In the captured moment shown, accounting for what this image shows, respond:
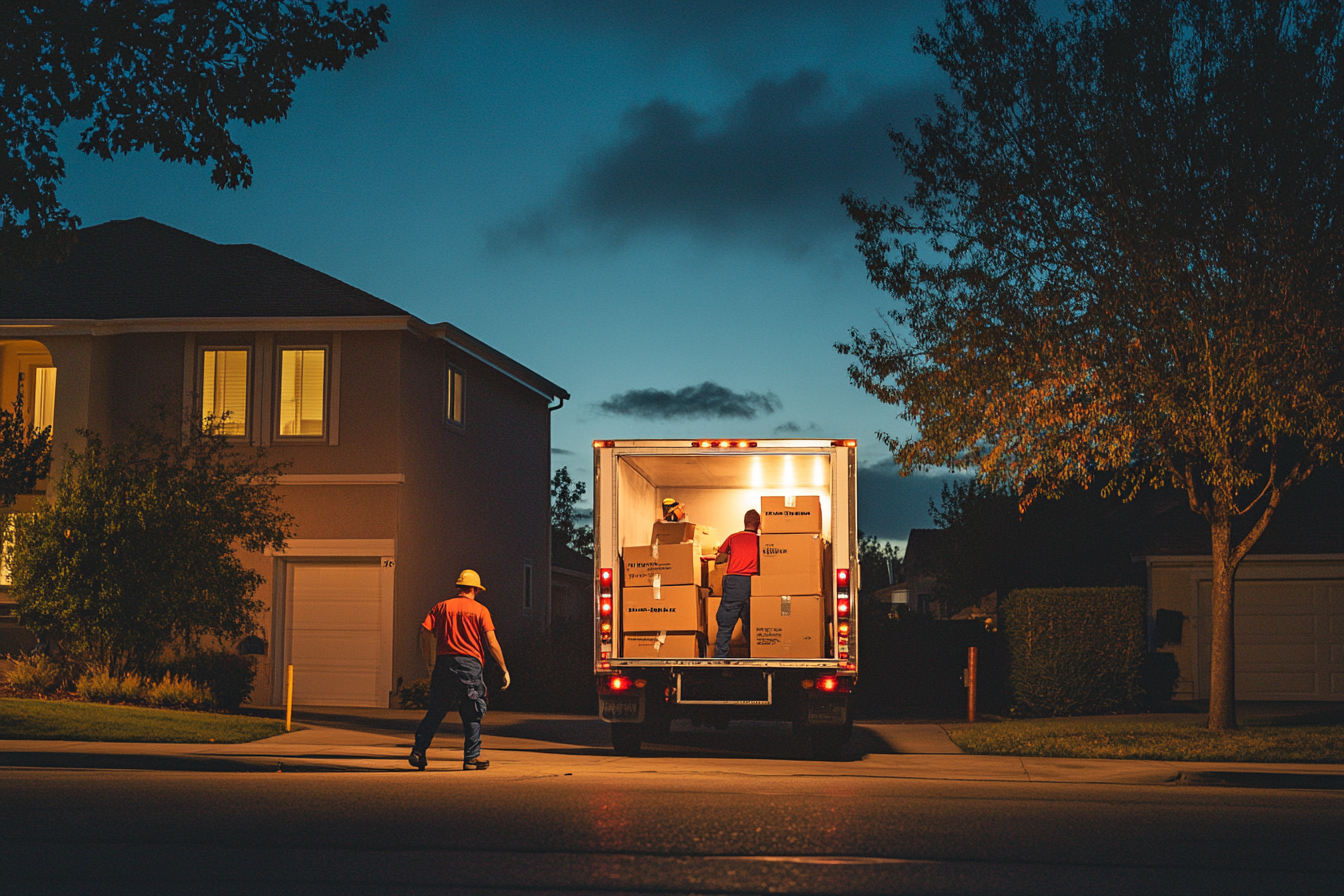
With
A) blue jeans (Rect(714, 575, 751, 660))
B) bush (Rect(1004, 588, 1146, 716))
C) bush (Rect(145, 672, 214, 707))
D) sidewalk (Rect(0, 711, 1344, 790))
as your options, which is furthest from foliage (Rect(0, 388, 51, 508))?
bush (Rect(1004, 588, 1146, 716))

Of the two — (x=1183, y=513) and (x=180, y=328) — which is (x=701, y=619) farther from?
(x=1183, y=513)

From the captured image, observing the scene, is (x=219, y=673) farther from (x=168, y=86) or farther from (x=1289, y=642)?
(x=1289, y=642)

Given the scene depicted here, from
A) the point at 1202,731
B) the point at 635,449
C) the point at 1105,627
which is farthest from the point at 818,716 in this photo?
the point at 1105,627

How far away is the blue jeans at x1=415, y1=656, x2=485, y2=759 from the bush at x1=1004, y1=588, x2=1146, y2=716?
35.4 feet

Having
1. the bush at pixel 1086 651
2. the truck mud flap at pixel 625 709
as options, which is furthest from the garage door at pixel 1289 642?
the truck mud flap at pixel 625 709

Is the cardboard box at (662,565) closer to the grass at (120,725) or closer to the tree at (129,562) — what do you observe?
the grass at (120,725)

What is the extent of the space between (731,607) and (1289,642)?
548 inches

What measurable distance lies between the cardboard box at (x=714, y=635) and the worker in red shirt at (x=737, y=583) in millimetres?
295

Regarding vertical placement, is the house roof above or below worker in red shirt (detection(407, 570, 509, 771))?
above

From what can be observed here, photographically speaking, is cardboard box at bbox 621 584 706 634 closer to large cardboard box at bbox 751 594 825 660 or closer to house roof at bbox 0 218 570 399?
large cardboard box at bbox 751 594 825 660

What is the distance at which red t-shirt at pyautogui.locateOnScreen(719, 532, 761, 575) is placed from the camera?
13.1 meters

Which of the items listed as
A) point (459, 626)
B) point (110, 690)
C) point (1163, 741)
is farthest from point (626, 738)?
point (110, 690)

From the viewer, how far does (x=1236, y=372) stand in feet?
46.5

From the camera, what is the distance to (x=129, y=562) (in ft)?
55.9
